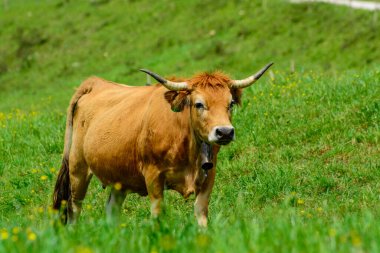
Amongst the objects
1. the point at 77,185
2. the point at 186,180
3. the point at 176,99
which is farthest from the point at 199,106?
the point at 77,185

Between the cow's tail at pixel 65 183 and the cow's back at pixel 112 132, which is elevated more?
the cow's back at pixel 112 132

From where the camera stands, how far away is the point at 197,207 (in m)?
9.06

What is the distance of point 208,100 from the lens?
9.02 meters

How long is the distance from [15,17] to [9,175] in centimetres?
3300

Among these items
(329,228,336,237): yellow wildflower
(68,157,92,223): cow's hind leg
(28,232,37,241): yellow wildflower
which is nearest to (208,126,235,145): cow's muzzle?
(329,228,336,237): yellow wildflower

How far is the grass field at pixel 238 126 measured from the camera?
6297mm

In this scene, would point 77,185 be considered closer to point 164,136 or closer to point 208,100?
point 164,136

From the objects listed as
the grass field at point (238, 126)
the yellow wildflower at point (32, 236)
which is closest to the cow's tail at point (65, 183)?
the grass field at point (238, 126)

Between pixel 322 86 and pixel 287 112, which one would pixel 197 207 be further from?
pixel 322 86

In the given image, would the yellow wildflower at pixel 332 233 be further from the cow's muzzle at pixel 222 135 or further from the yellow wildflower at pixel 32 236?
the cow's muzzle at pixel 222 135

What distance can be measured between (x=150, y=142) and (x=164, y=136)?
8.1 inches

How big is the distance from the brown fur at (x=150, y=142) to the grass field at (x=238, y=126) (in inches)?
15.7

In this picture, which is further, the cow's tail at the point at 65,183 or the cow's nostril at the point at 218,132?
the cow's tail at the point at 65,183

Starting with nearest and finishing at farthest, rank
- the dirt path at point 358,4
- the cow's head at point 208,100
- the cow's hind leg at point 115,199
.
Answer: the cow's head at point 208,100, the cow's hind leg at point 115,199, the dirt path at point 358,4
